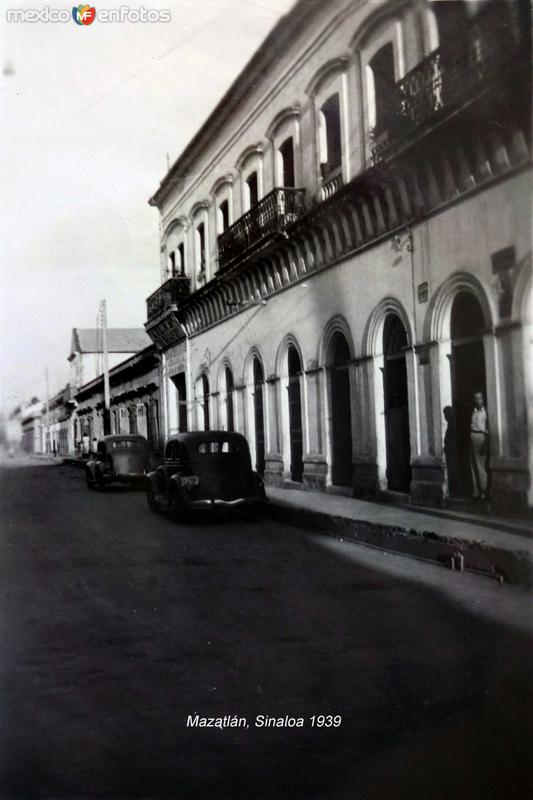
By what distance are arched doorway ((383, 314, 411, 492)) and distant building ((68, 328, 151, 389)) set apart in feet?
13.2

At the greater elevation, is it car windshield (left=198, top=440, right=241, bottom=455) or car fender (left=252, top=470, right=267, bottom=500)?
car windshield (left=198, top=440, right=241, bottom=455)

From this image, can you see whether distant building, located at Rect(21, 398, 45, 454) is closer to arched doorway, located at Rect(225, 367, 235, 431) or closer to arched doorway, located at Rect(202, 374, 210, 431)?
arched doorway, located at Rect(202, 374, 210, 431)

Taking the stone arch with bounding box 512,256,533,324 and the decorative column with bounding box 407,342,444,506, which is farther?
the decorative column with bounding box 407,342,444,506

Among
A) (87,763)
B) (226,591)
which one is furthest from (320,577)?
(87,763)

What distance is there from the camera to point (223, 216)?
16.6m

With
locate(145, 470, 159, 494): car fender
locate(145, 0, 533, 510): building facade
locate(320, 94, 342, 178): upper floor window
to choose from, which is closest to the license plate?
locate(145, 470, 159, 494): car fender

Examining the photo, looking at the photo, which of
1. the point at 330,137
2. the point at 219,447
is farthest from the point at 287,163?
the point at 219,447

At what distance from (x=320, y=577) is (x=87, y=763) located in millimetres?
3730

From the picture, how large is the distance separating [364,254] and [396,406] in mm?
2532

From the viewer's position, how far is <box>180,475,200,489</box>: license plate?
10.8 metres

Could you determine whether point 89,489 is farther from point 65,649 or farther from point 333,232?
point 65,649

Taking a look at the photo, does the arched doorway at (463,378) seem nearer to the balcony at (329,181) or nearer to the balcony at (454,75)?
the balcony at (454,75)

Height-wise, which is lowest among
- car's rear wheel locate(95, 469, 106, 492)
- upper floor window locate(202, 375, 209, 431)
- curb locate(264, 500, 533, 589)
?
curb locate(264, 500, 533, 589)

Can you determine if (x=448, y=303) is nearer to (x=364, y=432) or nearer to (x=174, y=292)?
(x=364, y=432)
